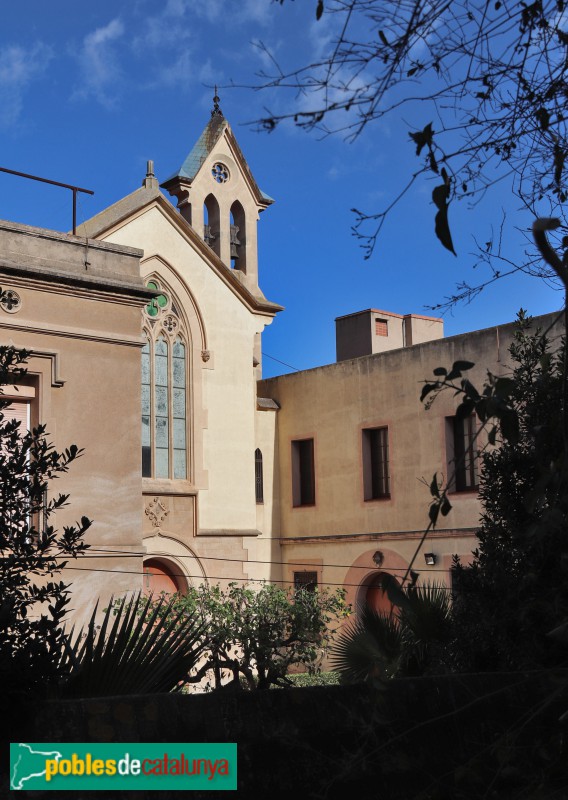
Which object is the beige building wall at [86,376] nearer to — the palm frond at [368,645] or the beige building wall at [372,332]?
the palm frond at [368,645]

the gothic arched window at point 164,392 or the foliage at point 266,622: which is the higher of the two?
the gothic arched window at point 164,392

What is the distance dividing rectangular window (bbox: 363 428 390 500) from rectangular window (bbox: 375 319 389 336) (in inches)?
231

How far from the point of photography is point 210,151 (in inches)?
1102

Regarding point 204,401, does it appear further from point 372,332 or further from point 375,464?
point 372,332

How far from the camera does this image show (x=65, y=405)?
1260cm

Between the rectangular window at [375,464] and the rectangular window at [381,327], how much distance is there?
586 centimetres

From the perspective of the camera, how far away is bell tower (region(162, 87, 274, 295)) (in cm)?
2766

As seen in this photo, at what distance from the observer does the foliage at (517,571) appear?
23.8ft

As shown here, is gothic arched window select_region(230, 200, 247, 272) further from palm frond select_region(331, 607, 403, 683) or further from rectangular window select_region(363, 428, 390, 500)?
palm frond select_region(331, 607, 403, 683)

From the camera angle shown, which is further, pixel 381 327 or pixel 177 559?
pixel 381 327

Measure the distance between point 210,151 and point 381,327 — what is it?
689 centimetres

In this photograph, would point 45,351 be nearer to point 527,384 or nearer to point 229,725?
point 527,384

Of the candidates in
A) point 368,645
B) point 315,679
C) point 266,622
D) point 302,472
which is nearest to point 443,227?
point 368,645

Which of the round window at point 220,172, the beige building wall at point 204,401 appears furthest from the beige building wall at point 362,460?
the round window at point 220,172
